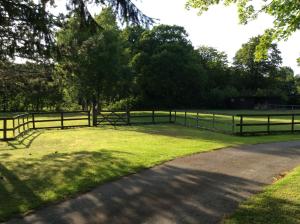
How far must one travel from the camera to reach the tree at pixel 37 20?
10.3 m

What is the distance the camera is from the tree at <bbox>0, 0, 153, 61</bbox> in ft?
33.7

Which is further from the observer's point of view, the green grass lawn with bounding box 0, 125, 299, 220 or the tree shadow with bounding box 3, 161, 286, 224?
the green grass lawn with bounding box 0, 125, 299, 220

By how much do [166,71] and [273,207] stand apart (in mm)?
58145

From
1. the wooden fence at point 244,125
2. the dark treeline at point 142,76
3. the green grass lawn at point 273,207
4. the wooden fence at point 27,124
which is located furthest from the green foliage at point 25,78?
the green grass lawn at point 273,207

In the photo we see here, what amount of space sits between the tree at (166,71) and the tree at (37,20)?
4995cm

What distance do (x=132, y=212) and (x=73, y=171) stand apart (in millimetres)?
3883

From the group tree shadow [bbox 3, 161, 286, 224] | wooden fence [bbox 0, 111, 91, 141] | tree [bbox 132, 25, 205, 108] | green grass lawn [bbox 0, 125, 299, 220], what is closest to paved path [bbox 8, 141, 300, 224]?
tree shadow [bbox 3, 161, 286, 224]

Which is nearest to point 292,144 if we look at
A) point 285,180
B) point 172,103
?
point 285,180

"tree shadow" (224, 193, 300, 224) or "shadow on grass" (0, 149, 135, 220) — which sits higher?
"tree shadow" (224, 193, 300, 224)

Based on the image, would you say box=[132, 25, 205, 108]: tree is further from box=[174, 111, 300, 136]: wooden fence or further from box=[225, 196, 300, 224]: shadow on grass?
box=[225, 196, 300, 224]: shadow on grass

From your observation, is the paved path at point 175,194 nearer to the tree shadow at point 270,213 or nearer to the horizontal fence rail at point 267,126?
the tree shadow at point 270,213

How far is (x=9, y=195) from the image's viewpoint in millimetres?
7301

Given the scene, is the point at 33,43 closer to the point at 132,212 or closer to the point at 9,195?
the point at 9,195

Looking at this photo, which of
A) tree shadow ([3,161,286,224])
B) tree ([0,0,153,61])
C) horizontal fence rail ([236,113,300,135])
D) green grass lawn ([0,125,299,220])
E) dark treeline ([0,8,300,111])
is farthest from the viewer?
horizontal fence rail ([236,113,300,135])
